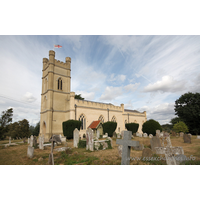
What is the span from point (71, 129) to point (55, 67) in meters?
12.5

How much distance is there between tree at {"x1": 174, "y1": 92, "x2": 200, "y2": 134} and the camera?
20453 millimetres

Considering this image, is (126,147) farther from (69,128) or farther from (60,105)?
(60,105)

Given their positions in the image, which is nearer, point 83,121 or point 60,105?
point 83,121

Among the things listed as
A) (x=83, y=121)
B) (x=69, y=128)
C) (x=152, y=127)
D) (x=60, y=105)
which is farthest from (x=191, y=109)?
(x=60, y=105)

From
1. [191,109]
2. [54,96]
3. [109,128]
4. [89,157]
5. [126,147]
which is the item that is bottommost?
[89,157]

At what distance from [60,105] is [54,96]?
6.31 feet

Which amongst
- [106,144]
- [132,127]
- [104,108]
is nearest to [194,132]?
[132,127]

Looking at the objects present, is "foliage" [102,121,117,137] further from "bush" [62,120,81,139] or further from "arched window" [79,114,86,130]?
"bush" [62,120,81,139]

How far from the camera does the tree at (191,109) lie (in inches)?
805

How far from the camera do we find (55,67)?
2119cm

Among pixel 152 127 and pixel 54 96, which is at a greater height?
pixel 54 96

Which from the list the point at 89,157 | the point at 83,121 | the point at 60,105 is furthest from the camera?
the point at 60,105

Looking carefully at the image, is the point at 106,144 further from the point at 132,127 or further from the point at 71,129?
the point at 132,127

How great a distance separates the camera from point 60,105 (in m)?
20.3
